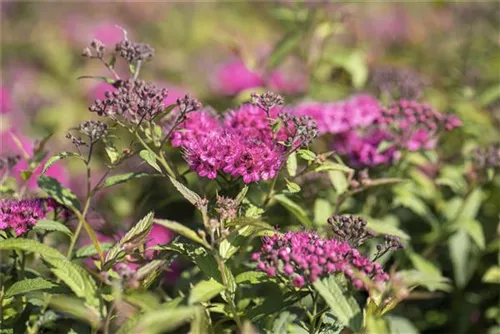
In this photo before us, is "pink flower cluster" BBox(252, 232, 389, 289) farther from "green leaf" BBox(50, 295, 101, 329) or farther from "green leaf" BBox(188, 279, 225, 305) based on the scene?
"green leaf" BBox(50, 295, 101, 329)

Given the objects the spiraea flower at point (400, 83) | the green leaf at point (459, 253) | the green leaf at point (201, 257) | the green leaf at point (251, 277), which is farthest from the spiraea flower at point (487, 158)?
the green leaf at point (201, 257)

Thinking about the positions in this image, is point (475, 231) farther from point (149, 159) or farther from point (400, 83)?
point (149, 159)

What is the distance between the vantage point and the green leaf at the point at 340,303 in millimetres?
1585

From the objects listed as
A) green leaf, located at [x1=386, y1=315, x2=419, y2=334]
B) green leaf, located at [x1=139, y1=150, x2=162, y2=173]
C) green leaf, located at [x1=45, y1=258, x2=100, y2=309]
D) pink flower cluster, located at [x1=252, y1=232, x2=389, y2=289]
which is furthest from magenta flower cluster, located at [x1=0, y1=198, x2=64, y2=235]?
green leaf, located at [x1=386, y1=315, x2=419, y2=334]

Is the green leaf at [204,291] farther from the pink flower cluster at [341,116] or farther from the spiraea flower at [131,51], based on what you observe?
the pink flower cluster at [341,116]

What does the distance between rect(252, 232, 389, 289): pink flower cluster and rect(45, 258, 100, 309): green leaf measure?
1.34 feet

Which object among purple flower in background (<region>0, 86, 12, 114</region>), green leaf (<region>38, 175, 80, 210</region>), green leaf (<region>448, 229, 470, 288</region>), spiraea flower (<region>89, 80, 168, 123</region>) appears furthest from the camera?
purple flower in background (<region>0, 86, 12, 114</region>)

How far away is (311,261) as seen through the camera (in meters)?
1.63

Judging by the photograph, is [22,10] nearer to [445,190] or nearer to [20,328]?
[445,190]

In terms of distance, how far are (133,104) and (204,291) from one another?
2.05 ft

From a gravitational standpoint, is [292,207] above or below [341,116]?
below

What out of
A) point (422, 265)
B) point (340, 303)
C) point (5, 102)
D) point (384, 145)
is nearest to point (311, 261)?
point (340, 303)

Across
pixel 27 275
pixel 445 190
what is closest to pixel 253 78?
pixel 445 190

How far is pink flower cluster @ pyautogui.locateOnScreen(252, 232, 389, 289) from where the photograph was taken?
163cm
